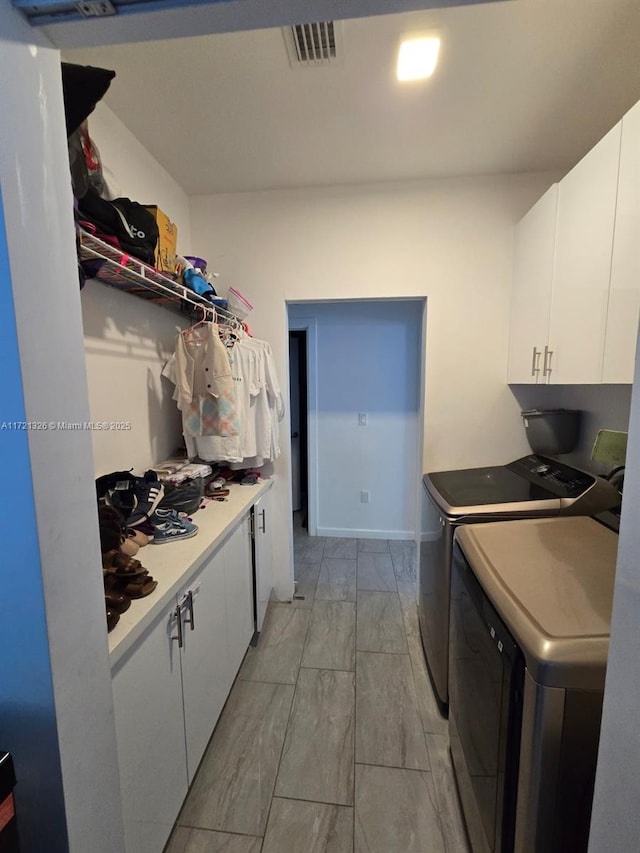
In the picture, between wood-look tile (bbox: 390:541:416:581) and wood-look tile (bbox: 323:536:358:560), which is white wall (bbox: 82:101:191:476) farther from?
wood-look tile (bbox: 390:541:416:581)

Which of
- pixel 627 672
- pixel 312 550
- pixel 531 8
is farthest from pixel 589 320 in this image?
pixel 312 550

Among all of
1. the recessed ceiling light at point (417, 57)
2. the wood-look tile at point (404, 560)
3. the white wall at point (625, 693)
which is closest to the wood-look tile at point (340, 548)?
the wood-look tile at point (404, 560)

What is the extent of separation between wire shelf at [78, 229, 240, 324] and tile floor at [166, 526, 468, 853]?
189 centimetres

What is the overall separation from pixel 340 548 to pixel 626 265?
2746 mm

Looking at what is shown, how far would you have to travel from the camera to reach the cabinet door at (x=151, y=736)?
2.84ft

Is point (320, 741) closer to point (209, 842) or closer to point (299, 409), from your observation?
point (209, 842)

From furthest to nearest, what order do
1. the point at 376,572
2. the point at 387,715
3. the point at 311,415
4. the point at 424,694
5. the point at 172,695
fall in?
the point at 311,415 → the point at 376,572 → the point at 424,694 → the point at 387,715 → the point at 172,695

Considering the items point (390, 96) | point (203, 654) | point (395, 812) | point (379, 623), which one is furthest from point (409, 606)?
point (390, 96)

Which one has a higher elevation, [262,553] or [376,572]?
[262,553]

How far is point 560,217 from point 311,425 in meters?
2.29

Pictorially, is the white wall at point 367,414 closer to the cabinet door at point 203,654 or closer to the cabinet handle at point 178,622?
the cabinet door at point 203,654

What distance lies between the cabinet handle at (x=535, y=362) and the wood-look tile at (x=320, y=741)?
5.88 ft

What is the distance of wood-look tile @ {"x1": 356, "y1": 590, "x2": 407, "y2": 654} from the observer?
6.57 ft

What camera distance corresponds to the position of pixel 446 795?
1.29 meters
